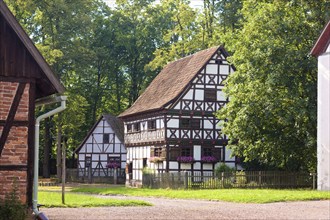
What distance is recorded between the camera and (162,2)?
71.1m

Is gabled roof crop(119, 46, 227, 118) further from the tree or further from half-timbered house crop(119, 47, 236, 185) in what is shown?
the tree

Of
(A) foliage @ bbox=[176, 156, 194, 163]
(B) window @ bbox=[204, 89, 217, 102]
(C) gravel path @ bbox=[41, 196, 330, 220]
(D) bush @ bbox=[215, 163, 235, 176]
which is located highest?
(B) window @ bbox=[204, 89, 217, 102]

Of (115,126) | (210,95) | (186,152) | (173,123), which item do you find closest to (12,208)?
(173,123)

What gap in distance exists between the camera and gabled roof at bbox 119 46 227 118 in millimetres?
45906

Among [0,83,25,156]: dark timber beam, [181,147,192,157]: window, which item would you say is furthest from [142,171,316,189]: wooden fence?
[0,83,25,156]: dark timber beam

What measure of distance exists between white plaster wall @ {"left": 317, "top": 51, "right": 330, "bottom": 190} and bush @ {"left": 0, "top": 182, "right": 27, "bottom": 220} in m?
19.0

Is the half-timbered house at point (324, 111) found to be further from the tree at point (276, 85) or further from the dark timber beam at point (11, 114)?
the dark timber beam at point (11, 114)

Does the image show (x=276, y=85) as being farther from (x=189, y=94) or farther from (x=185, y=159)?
(x=185, y=159)

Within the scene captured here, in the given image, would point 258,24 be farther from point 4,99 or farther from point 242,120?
point 4,99

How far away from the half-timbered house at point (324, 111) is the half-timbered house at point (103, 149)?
29.8 meters

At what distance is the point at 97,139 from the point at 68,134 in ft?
17.3

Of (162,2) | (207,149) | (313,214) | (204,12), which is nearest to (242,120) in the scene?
(207,149)

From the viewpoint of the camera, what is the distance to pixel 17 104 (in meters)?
17.3

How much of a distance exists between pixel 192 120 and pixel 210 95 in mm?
2289
